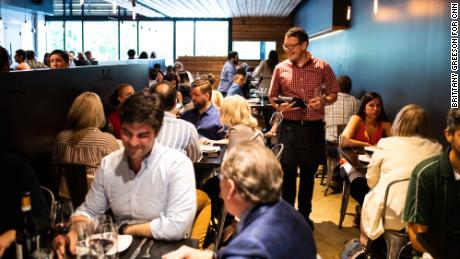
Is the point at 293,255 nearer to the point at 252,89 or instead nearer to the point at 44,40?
the point at 252,89

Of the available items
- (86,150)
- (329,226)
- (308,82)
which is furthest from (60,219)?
(329,226)

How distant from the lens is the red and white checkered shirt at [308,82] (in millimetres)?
4234

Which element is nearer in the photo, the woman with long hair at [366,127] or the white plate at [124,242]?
the white plate at [124,242]

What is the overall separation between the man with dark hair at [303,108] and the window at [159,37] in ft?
52.5

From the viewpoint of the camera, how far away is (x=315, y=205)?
221 inches

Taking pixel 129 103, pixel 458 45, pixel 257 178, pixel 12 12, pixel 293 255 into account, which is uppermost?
pixel 12 12

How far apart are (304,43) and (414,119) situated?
1.23 metres

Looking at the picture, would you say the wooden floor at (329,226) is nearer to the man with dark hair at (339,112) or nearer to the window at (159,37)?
the man with dark hair at (339,112)

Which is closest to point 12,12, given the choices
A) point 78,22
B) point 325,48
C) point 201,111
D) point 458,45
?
point 78,22

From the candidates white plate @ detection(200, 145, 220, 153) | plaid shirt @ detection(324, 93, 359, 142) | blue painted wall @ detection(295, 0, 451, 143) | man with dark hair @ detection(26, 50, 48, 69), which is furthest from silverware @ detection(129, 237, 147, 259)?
man with dark hair @ detection(26, 50, 48, 69)

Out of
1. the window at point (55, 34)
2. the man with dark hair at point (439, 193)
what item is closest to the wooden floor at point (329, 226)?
the man with dark hair at point (439, 193)

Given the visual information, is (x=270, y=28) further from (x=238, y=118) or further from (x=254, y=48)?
(x=238, y=118)

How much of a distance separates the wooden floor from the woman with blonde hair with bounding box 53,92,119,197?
203 cm

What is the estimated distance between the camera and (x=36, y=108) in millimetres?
4004
